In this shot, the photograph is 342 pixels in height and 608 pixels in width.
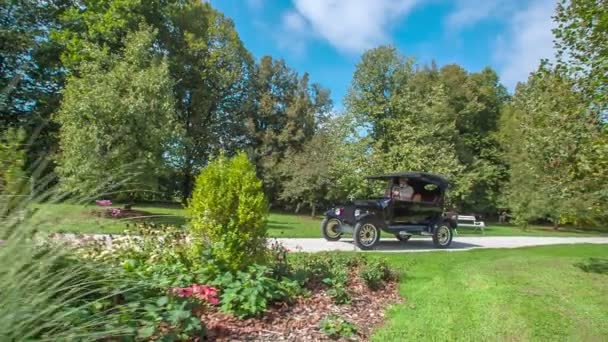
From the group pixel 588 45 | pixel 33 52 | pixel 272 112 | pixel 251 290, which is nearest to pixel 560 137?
pixel 588 45

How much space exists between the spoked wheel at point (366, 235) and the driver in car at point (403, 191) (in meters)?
1.46

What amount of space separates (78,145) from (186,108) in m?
19.0

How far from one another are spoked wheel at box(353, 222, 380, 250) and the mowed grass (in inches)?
99.7

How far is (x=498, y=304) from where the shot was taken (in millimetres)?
5051

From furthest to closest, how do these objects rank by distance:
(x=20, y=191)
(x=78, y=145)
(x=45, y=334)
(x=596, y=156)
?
(x=78, y=145)
(x=596, y=156)
(x=20, y=191)
(x=45, y=334)

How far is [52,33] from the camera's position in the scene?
21.5 m

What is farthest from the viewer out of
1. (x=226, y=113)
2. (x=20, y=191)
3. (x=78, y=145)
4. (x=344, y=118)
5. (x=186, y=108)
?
(x=226, y=113)

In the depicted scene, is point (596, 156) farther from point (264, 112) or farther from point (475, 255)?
point (264, 112)

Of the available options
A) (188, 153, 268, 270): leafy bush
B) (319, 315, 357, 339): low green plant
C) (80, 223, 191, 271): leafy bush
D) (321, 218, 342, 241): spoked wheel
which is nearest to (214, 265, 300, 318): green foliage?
(188, 153, 268, 270): leafy bush

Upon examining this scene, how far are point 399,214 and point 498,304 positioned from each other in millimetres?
6128

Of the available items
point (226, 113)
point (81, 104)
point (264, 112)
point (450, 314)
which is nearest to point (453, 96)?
point (264, 112)

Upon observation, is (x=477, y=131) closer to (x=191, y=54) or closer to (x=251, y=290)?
(x=191, y=54)

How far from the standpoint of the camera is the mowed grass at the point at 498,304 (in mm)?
4180

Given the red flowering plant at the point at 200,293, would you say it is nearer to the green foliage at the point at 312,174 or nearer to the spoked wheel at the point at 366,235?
the spoked wheel at the point at 366,235
